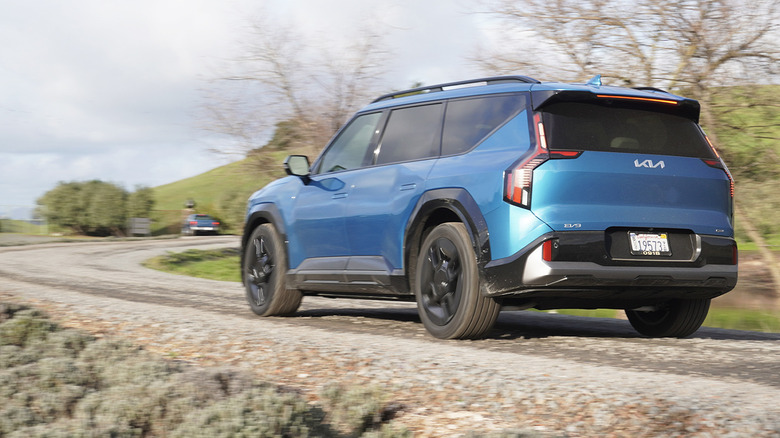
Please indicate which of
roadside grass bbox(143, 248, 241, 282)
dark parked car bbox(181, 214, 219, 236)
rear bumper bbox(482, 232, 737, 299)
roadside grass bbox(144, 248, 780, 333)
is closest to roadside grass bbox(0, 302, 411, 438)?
rear bumper bbox(482, 232, 737, 299)

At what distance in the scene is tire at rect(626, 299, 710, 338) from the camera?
700cm

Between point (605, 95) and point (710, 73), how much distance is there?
9565 mm

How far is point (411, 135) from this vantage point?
7230mm

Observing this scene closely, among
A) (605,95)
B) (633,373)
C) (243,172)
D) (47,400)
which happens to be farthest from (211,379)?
(243,172)

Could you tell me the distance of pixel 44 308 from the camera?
841 centimetres

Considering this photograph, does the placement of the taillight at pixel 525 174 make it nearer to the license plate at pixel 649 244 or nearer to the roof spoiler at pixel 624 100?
the roof spoiler at pixel 624 100

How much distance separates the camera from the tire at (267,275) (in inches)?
332

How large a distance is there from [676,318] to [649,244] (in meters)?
1.36

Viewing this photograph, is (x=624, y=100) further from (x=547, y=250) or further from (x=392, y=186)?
(x=392, y=186)

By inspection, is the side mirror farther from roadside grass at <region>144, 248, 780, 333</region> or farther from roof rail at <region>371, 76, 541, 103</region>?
roadside grass at <region>144, 248, 780, 333</region>

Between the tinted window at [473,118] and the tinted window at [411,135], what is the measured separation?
0.13 meters

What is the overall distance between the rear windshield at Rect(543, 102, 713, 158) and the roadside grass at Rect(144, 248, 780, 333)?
529 centimetres

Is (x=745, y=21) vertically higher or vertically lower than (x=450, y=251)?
higher

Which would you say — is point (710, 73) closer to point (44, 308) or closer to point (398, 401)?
point (44, 308)
